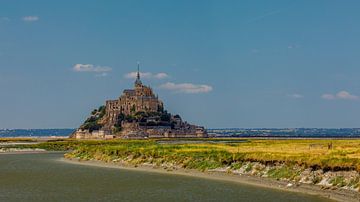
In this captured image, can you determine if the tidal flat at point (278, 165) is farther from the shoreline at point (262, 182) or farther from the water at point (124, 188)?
the water at point (124, 188)

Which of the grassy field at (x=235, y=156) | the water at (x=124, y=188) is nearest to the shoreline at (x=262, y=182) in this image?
the water at (x=124, y=188)

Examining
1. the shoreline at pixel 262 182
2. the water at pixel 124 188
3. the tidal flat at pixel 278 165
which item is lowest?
the water at pixel 124 188

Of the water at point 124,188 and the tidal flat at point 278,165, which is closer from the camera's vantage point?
the water at point 124,188

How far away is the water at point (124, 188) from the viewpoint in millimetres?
40125

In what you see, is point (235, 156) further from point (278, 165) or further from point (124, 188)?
point (124, 188)

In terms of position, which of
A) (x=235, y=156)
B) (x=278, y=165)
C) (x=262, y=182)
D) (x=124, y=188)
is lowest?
(x=124, y=188)

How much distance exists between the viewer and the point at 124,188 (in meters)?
47.1


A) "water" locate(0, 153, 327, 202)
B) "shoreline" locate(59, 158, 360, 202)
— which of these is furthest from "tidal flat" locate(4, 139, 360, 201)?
"water" locate(0, 153, 327, 202)

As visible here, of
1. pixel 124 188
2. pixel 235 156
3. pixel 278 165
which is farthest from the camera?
pixel 235 156

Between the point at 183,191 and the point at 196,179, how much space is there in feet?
30.3

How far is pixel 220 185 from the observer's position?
47.7 metres

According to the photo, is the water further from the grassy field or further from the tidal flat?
the grassy field

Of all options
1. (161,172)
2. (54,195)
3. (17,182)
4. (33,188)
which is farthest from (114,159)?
(54,195)

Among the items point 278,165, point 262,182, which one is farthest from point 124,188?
point 278,165
